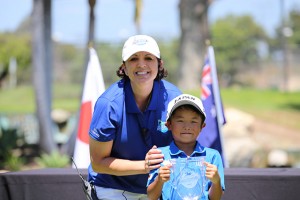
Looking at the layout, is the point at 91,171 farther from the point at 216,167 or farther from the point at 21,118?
the point at 21,118

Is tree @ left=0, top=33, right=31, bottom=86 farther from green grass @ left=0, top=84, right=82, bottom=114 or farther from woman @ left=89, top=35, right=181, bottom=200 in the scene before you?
woman @ left=89, top=35, right=181, bottom=200

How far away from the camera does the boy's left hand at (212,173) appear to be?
10.4 feet

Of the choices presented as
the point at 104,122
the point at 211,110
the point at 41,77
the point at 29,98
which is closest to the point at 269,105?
the point at 41,77

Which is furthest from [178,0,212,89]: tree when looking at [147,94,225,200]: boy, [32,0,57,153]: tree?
[147,94,225,200]: boy

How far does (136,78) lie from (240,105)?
1672 cm

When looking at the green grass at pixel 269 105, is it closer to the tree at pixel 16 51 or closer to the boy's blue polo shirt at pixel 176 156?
the boy's blue polo shirt at pixel 176 156

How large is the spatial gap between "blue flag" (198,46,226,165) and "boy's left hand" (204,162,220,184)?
347cm

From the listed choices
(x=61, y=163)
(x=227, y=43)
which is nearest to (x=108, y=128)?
(x=61, y=163)

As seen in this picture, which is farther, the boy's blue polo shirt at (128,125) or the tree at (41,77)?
the tree at (41,77)

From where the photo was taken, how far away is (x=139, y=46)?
3520mm

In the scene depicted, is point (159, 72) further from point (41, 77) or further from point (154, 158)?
point (41, 77)

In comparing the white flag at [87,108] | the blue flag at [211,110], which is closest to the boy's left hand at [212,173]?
the blue flag at [211,110]

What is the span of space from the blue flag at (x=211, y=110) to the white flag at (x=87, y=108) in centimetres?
122

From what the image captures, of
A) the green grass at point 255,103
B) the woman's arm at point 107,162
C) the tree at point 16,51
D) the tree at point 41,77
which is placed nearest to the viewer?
the woman's arm at point 107,162
